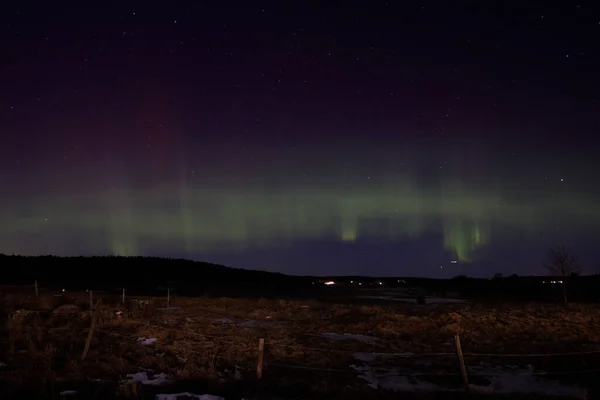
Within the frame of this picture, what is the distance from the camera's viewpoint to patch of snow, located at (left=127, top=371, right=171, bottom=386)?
16366 millimetres

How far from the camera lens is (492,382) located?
1831 cm

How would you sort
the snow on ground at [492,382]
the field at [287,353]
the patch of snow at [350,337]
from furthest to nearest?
1. the patch of snow at [350,337]
2. the snow on ground at [492,382]
3. the field at [287,353]

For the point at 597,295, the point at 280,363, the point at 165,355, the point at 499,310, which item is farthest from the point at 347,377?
the point at 597,295

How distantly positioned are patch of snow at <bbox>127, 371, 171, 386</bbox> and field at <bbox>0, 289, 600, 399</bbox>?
3 cm

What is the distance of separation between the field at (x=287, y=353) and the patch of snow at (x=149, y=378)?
0.09ft

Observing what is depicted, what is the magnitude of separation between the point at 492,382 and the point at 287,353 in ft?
24.3

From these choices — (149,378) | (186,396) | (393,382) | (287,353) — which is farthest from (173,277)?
(186,396)

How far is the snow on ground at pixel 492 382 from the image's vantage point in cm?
1716

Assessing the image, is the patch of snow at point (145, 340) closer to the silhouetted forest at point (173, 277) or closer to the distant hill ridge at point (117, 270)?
the silhouetted forest at point (173, 277)

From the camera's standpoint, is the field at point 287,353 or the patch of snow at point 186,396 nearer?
the patch of snow at point 186,396

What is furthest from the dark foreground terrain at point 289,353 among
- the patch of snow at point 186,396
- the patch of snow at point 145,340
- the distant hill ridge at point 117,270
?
the distant hill ridge at point 117,270

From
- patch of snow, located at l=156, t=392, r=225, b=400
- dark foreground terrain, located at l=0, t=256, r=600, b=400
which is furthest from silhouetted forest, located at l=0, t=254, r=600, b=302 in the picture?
patch of snow, located at l=156, t=392, r=225, b=400

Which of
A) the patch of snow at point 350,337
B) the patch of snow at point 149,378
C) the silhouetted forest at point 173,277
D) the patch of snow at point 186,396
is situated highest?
the silhouetted forest at point 173,277

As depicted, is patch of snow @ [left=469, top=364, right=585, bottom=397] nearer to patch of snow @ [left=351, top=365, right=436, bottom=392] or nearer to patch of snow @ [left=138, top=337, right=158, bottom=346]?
patch of snow @ [left=351, top=365, right=436, bottom=392]
